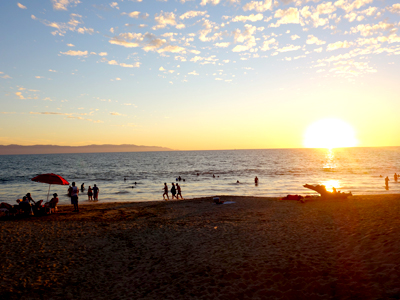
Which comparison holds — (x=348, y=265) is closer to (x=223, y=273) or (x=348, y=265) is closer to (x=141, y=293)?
(x=223, y=273)

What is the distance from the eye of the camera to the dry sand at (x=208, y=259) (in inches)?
278

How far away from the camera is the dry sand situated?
23.2ft

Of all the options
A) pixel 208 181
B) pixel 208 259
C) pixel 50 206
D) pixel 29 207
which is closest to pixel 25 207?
pixel 29 207

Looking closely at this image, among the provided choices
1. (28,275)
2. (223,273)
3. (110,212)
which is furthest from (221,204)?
(28,275)

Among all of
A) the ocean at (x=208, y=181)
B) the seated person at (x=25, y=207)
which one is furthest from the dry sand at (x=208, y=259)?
the ocean at (x=208, y=181)

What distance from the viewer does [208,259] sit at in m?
9.32

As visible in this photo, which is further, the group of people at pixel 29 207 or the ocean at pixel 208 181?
the ocean at pixel 208 181

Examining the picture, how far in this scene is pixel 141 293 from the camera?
289 inches

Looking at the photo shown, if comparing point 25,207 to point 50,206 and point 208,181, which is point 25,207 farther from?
point 208,181

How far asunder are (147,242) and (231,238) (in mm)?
3870

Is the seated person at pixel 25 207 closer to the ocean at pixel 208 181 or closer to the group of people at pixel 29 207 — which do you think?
the group of people at pixel 29 207

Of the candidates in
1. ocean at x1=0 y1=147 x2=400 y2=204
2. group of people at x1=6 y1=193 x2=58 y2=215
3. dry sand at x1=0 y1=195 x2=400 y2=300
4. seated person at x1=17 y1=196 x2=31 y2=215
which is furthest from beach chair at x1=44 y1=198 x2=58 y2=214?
ocean at x1=0 y1=147 x2=400 y2=204

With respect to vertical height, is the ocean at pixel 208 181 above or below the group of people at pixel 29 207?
below

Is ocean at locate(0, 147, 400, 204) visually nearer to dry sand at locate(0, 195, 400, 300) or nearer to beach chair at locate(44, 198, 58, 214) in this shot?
beach chair at locate(44, 198, 58, 214)
